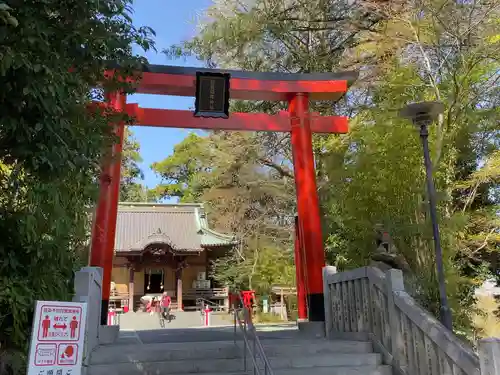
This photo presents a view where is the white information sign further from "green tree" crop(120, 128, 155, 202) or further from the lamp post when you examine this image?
"green tree" crop(120, 128, 155, 202)

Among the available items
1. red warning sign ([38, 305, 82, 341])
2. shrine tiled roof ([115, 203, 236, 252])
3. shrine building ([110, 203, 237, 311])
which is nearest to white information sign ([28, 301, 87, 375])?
red warning sign ([38, 305, 82, 341])

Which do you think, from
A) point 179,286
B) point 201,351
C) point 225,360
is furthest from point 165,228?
point 225,360

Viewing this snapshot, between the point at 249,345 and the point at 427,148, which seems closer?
the point at 249,345

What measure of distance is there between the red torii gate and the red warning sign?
376 centimetres

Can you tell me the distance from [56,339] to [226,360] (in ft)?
7.64

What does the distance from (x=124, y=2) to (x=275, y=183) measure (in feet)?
34.4

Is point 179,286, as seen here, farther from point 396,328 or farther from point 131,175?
point 396,328

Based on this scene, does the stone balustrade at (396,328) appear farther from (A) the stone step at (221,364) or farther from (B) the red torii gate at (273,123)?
(B) the red torii gate at (273,123)

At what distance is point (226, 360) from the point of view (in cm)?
478

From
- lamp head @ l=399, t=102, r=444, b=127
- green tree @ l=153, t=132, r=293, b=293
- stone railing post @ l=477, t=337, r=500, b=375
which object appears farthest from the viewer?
green tree @ l=153, t=132, r=293, b=293

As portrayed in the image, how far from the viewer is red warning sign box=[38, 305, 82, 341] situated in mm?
2783

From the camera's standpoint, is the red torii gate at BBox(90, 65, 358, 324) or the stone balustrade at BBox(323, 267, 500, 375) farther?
the red torii gate at BBox(90, 65, 358, 324)

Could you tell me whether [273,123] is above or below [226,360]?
above

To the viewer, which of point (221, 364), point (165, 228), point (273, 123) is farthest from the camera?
point (165, 228)
